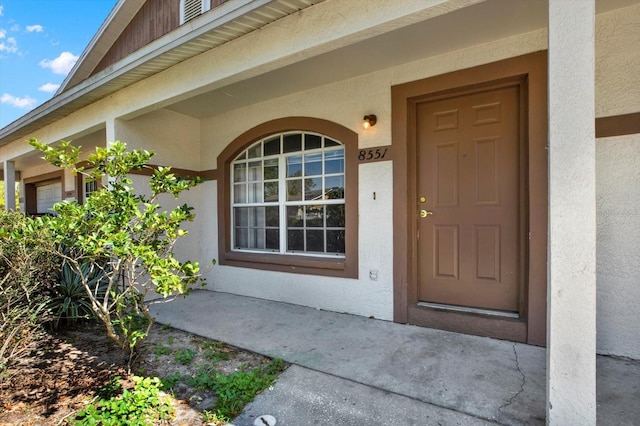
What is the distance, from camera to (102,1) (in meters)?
8.67

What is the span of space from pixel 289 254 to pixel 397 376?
2.50m

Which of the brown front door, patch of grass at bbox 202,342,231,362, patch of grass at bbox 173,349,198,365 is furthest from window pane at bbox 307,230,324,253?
patch of grass at bbox 173,349,198,365

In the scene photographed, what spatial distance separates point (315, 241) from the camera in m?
4.45

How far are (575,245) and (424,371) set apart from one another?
1.48 meters

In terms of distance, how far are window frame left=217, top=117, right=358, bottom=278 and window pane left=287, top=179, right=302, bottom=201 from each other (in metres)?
0.75

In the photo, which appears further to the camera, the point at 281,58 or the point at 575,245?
the point at 281,58

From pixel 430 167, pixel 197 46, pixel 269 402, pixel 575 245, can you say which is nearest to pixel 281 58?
pixel 197 46

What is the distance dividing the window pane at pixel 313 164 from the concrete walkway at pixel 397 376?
1985mm

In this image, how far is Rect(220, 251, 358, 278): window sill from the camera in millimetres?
4000

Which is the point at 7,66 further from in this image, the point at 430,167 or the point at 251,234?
the point at 430,167

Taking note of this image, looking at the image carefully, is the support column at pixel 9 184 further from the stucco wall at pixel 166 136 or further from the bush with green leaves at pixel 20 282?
the bush with green leaves at pixel 20 282

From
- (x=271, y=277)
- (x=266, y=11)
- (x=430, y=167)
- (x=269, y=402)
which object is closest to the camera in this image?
(x=269, y=402)

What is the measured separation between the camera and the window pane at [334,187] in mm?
4188

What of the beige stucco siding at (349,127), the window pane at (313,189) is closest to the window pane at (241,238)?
the beige stucco siding at (349,127)
